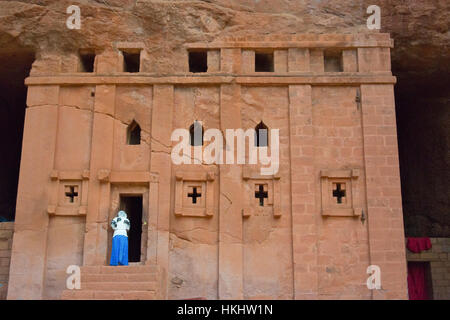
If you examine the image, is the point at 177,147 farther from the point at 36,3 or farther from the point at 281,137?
the point at 36,3

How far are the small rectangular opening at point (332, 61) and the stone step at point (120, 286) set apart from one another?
6.57 metres

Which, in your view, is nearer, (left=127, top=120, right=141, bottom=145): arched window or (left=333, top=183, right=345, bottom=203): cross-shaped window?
(left=333, top=183, right=345, bottom=203): cross-shaped window

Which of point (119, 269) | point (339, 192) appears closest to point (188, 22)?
point (339, 192)

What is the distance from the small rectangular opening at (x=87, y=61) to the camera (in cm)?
1467

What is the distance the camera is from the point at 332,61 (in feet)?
47.9

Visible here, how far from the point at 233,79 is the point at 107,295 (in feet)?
18.5

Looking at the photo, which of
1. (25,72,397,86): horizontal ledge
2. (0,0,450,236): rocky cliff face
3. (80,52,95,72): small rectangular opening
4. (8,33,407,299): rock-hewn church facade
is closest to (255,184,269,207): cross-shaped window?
(8,33,407,299): rock-hewn church facade

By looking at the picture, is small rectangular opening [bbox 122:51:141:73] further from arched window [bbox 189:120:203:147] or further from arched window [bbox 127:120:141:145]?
arched window [bbox 189:120:203:147]

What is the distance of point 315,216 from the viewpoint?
13.2 m

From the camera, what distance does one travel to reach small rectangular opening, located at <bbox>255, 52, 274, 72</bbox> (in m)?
14.6

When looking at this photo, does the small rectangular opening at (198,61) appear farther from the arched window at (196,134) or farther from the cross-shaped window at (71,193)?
the cross-shaped window at (71,193)

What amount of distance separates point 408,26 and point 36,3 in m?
8.70

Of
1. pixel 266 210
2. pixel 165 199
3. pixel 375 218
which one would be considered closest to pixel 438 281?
pixel 375 218

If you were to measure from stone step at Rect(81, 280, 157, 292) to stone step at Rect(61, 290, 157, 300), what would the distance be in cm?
18
